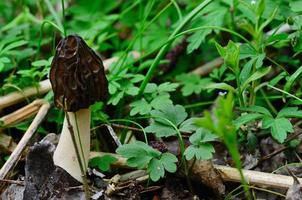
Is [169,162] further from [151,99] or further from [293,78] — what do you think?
[293,78]

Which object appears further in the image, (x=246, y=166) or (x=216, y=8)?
(x=216, y=8)

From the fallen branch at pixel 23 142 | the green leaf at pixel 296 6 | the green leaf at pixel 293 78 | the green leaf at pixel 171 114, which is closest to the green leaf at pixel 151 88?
the green leaf at pixel 171 114

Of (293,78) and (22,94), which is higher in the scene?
(293,78)

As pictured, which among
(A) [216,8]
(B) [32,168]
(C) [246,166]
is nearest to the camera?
(B) [32,168]

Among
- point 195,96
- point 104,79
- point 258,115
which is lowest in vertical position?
point 195,96

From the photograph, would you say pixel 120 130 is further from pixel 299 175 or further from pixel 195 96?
pixel 299 175

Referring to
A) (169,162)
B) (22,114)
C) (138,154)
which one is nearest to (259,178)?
(169,162)

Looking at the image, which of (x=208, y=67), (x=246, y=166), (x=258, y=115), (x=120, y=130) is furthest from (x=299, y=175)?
(x=208, y=67)
